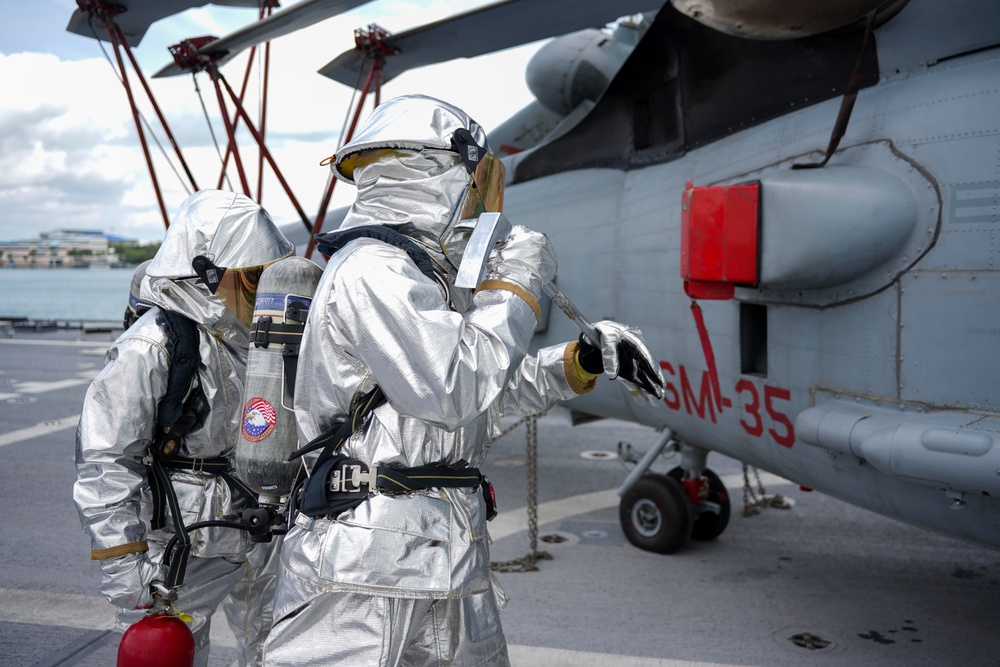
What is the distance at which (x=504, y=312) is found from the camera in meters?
2.24

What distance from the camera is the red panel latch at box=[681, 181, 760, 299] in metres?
3.95

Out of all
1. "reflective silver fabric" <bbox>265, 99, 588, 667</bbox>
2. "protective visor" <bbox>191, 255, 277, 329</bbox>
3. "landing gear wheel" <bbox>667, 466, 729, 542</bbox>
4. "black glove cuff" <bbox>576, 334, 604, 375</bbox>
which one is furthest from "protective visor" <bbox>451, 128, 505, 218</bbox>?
"landing gear wheel" <bbox>667, 466, 729, 542</bbox>

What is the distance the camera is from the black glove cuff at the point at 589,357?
8.91 feet

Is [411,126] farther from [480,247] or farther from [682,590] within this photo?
[682,590]

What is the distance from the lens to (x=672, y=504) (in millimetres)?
5789

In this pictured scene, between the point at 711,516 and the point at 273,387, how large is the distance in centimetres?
433

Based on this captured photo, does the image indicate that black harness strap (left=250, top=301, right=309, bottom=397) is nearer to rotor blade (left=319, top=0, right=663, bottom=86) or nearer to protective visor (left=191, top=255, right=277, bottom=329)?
protective visor (left=191, top=255, right=277, bottom=329)

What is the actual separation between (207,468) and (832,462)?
10.0ft

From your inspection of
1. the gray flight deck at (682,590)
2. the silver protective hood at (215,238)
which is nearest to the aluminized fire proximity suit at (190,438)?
the silver protective hood at (215,238)

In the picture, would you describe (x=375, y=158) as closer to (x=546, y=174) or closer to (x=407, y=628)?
(x=407, y=628)

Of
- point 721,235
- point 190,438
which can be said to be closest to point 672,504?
point 721,235

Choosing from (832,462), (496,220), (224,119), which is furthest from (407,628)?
(224,119)

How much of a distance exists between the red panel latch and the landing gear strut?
1.89 metres

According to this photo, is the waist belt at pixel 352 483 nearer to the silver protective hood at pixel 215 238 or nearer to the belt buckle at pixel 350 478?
the belt buckle at pixel 350 478
